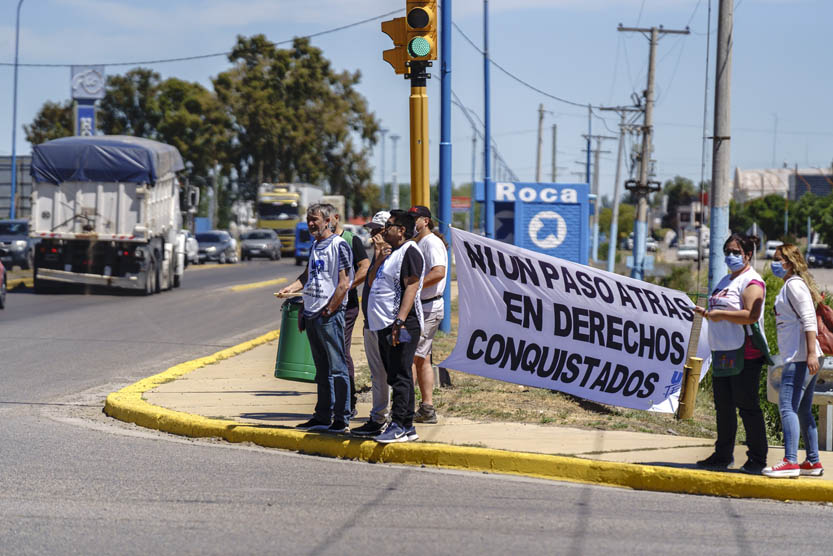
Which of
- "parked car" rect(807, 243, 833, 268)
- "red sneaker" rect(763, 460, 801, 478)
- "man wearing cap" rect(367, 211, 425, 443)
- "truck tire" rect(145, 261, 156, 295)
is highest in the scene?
"man wearing cap" rect(367, 211, 425, 443)

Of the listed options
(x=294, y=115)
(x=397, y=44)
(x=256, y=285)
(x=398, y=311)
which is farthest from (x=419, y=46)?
(x=294, y=115)

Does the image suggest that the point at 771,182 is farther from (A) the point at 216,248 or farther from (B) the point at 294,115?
(A) the point at 216,248

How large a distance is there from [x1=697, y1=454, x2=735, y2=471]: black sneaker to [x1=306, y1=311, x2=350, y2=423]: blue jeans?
271cm

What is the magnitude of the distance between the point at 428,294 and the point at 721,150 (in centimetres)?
744

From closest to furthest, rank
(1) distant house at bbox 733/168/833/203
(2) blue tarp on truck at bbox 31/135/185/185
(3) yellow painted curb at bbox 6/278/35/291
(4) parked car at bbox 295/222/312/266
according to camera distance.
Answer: (2) blue tarp on truck at bbox 31/135/185/185, (3) yellow painted curb at bbox 6/278/35/291, (4) parked car at bbox 295/222/312/266, (1) distant house at bbox 733/168/833/203

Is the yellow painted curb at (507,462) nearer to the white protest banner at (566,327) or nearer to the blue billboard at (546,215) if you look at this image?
the white protest banner at (566,327)

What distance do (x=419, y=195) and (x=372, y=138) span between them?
64.2m

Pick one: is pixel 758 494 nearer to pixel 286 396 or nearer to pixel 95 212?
pixel 286 396

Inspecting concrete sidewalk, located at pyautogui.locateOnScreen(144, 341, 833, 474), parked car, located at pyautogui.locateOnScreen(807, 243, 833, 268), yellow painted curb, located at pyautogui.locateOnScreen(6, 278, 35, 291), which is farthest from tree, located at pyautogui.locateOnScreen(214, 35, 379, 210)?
concrete sidewalk, located at pyautogui.locateOnScreen(144, 341, 833, 474)

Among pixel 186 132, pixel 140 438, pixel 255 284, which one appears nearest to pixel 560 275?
pixel 140 438

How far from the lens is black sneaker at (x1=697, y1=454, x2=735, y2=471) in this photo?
7922 mm

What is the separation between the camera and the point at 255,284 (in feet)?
111

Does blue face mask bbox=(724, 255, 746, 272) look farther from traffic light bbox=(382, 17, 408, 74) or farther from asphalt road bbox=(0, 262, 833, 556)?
traffic light bbox=(382, 17, 408, 74)

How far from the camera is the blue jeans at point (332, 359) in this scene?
8.70m
